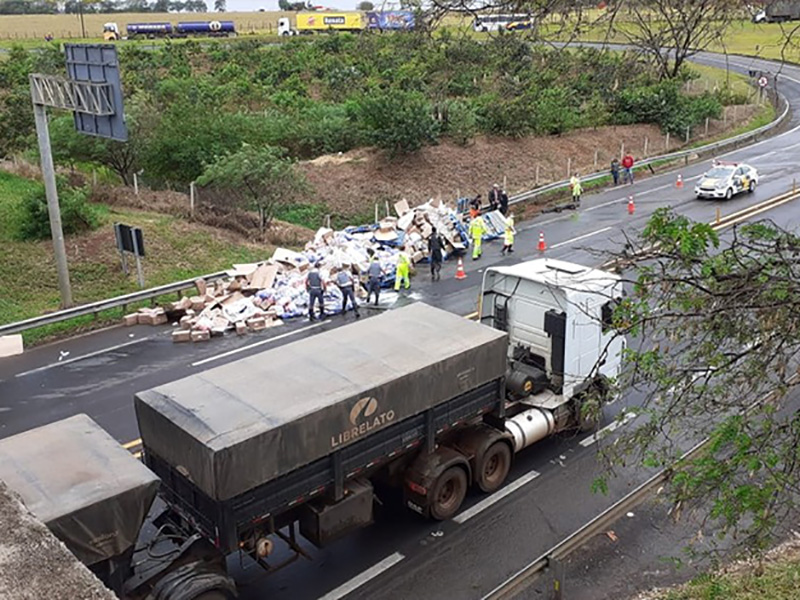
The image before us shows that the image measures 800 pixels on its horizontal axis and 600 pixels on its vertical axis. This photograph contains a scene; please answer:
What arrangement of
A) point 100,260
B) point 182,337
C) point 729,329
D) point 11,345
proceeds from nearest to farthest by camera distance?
1. point 729,329
2. point 11,345
3. point 182,337
4. point 100,260

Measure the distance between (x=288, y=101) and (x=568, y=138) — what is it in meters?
17.0

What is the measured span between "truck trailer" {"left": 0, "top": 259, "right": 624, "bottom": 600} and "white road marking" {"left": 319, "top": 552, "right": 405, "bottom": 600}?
0.77 meters

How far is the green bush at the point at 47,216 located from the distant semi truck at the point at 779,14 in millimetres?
22357

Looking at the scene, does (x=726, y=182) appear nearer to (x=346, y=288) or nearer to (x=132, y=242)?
(x=346, y=288)

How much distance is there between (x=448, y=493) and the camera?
1228 cm

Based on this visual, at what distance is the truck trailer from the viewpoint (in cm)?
945

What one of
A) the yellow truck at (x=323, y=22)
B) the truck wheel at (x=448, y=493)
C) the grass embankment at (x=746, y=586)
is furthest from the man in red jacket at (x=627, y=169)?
the yellow truck at (x=323, y=22)

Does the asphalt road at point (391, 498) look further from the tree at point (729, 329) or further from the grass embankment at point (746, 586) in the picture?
the grass embankment at point (746, 586)

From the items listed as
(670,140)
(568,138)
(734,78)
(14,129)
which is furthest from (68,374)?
(734,78)

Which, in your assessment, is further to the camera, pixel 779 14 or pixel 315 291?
pixel 315 291

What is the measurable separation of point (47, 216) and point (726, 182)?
2530cm

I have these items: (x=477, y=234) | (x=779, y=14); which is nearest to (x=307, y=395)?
(x=779, y=14)

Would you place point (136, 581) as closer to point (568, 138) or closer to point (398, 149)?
point (398, 149)

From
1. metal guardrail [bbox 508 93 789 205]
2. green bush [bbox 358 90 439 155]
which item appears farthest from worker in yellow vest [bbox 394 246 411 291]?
green bush [bbox 358 90 439 155]
